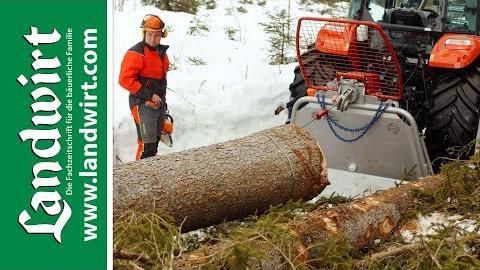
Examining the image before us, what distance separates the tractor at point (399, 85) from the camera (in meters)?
5.72

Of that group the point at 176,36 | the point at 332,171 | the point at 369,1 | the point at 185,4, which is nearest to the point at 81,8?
the point at 332,171

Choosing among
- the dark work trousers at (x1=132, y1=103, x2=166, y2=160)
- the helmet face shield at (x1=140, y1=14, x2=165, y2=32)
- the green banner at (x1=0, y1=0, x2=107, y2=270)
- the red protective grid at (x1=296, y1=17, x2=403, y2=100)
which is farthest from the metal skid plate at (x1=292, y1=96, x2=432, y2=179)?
the green banner at (x1=0, y1=0, x2=107, y2=270)

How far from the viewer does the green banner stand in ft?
11.6

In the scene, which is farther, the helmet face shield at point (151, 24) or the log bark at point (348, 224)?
the helmet face shield at point (151, 24)

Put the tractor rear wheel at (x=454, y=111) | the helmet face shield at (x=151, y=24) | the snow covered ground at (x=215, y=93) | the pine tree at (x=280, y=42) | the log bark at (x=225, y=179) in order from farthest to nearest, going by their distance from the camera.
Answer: the pine tree at (x=280, y=42), the snow covered ground at (x=215, y=93), the helmet face shield at (x=151, y=24), the tractor rear wheel at (x=454, y=111), the log bark at (x=225, y=179)

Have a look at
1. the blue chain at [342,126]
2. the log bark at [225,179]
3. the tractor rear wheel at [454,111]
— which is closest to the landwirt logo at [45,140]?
the log bark at [225,179]

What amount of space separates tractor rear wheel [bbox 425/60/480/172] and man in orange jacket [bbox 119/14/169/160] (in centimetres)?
247

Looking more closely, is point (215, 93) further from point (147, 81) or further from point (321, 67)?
point (321, 67)

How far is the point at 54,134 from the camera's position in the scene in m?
3.59

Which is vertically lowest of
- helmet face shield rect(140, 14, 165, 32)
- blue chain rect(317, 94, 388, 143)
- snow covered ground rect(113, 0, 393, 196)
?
snow covered ground rect(113, 0, 393, 196)

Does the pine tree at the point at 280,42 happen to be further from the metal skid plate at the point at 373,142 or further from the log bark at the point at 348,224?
the log bark at the point at 348,224

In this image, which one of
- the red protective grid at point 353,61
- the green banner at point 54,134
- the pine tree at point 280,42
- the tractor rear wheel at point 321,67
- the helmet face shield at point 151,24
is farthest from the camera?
the pine tree at point 280,42

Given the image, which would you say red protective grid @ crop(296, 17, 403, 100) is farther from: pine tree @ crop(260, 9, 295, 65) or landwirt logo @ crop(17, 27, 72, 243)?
pine tree @ crop(260, 9, 295, 65)

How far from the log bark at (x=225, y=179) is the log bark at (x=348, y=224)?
456 millimetres
